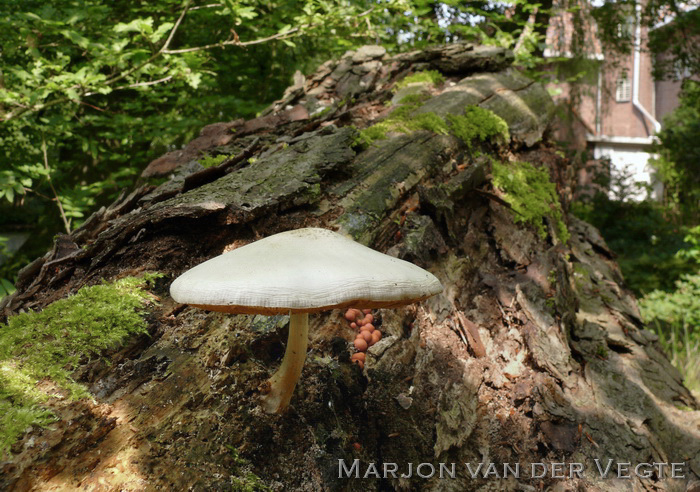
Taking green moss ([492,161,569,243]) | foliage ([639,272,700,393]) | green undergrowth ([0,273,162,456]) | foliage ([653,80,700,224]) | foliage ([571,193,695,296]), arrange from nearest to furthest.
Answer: green undergrowth ([0,273,162,456])
green moss ([492,161,569,243])
foliage ([639,272,700,393])
foliage ([571,193,695,296])
foliage ([653,80,700,224])

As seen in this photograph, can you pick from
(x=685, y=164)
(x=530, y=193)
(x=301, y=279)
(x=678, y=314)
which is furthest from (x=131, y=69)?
(x=685, y=164)

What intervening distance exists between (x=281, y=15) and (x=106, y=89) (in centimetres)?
248

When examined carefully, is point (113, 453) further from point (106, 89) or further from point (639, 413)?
point (106, 89)

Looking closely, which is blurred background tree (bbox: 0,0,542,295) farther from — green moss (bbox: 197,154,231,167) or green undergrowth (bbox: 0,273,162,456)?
green undergrowth (bbox: 0,273,162,456)

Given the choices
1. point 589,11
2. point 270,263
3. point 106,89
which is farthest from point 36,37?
point 589,11

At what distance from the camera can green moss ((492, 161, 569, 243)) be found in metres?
3.20

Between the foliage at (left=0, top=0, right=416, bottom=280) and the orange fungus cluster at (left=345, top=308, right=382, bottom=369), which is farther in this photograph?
the foliage at (left=0, top=0, right=416, bottom=280)

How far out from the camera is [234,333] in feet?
5.98

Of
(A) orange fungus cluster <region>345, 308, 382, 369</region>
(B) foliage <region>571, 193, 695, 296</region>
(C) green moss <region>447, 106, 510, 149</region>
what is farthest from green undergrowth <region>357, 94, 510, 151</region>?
(B) foliage <region>571, 193, 695, 296</region>

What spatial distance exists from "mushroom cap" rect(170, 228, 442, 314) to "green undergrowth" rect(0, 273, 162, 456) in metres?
0.53

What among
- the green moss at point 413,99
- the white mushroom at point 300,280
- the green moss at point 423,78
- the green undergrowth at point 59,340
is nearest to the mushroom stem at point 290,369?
the white mushroom at point 300,280

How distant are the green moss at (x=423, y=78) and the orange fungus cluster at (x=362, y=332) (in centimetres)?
244

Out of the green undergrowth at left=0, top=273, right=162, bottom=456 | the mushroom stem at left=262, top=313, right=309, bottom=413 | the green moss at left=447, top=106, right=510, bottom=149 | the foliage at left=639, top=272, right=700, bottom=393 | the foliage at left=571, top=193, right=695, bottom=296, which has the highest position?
the green moss at left=447, top=106, right=510, bottom=149

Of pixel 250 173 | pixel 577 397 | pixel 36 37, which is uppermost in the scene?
pixel 36 37
